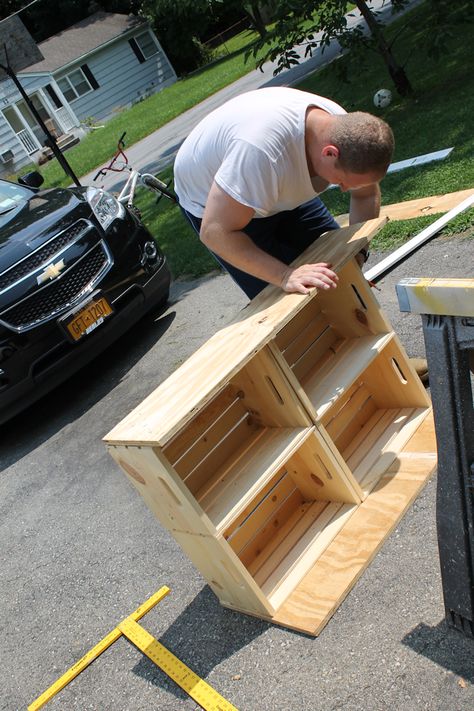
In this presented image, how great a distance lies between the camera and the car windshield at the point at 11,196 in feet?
19.8

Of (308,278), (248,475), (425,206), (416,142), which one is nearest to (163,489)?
(248,475)

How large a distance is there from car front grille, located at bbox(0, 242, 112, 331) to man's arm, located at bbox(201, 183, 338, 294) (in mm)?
2424

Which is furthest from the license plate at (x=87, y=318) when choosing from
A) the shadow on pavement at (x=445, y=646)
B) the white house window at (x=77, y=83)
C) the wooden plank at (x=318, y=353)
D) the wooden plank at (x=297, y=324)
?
the white house window at (x=77, y=83)

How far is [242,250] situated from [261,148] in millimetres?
414

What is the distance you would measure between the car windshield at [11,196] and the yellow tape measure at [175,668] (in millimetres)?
3996

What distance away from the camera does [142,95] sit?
38031 millimetres

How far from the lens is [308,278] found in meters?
2.72

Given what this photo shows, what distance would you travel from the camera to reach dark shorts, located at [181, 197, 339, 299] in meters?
3.30

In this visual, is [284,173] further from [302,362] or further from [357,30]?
[357,30]

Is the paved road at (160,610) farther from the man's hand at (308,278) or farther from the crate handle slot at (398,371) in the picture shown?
the man's hand at (308,278)

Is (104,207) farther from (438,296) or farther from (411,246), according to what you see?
(438,296)

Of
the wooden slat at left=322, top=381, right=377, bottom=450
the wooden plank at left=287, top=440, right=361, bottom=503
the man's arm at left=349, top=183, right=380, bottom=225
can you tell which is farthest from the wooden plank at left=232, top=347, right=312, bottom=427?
the man's arm at left=349, top=183, right=380, bottom=225

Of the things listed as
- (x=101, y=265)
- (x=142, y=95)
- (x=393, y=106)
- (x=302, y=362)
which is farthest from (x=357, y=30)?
(x=142, y=95)

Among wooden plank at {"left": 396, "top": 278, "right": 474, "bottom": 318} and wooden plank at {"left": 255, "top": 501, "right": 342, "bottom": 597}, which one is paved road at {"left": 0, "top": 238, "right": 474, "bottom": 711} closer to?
wooden plank at {"left": 255, "top": 501, "right": 342, "bottom": 597}
